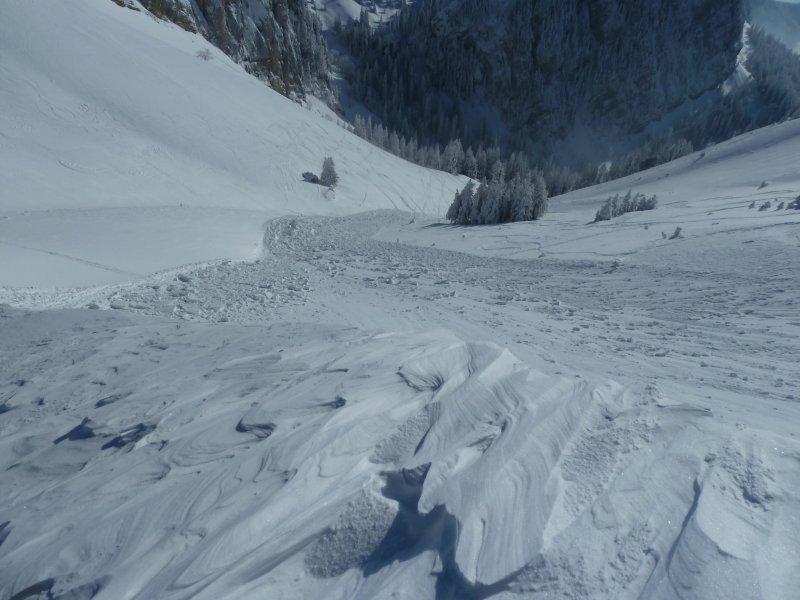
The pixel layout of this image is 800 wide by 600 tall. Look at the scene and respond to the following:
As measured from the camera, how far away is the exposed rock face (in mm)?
47094

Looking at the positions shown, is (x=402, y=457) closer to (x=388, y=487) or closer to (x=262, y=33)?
(x=388, y=487)

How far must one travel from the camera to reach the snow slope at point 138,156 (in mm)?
11453

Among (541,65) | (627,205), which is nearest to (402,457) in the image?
(627,205)

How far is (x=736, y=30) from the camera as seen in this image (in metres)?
111

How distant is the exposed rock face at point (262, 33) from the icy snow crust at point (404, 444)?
4969cm

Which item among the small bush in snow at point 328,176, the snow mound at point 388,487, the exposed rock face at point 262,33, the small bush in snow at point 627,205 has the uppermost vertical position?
the exposed rock face at point 262,33

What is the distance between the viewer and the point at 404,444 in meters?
3.23

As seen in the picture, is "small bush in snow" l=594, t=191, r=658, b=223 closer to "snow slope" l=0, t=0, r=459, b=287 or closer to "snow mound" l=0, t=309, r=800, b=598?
"snow slope" l=0, t=0, r=459, b=287

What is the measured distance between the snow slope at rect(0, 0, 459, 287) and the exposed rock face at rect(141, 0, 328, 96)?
33.9 ft

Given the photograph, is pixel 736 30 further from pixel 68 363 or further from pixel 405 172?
pixel 68 363

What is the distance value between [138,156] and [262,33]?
52.2 meters

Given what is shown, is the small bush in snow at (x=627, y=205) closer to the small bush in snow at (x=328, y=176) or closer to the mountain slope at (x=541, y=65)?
the small bush in snow at (x=328, y=176)

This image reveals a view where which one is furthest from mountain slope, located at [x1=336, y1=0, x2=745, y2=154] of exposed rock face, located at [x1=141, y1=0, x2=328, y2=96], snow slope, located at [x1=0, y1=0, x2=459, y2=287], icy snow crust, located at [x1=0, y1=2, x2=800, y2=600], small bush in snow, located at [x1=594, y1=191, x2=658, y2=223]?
icy snow crust, located at [x1=0, y1=2, x2=800, y2=600]

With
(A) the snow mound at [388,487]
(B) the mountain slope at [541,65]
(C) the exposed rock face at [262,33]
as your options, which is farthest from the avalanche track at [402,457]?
(B) the mountain slope at [541,65]
